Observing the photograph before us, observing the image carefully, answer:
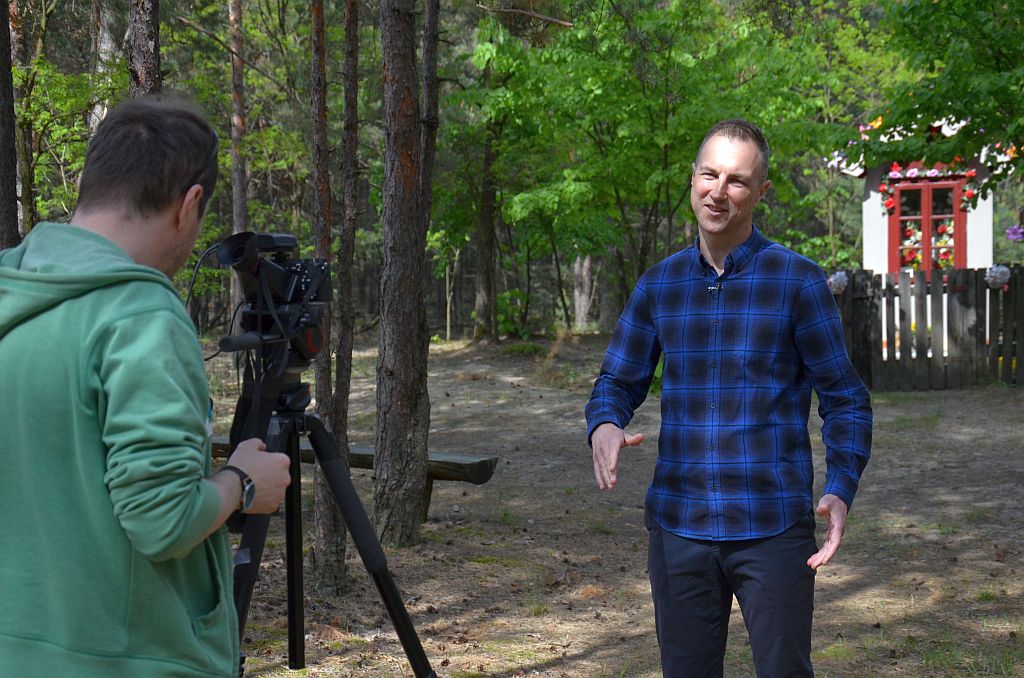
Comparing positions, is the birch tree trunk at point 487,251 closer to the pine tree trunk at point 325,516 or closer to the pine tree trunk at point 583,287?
the pine tree trunk at point 583,287

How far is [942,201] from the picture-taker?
73.3ft

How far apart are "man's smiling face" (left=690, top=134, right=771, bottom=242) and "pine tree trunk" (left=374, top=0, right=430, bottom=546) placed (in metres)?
3.39

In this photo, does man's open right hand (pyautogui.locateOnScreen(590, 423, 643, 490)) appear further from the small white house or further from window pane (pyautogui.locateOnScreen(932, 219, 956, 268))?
window pane (pyautogui.locateOnScreen(932, 219, 956, 268))

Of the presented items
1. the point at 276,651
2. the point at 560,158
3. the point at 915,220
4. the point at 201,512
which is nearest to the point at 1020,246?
the point at 915,220

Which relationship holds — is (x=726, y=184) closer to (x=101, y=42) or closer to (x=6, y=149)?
(x=6, y=149)

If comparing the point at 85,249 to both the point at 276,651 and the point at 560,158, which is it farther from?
the point at 560,158

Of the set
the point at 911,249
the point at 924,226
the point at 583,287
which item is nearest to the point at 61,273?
the point at 924,226

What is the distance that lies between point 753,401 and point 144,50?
308 centimetres

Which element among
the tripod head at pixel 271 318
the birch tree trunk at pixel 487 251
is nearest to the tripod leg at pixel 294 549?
the tripod head at pixel 271 318

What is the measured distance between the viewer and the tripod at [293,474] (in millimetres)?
2535

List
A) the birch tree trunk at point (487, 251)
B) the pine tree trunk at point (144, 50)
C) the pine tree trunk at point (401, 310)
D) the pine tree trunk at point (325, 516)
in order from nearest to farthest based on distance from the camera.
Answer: the pine tree trunk at point (144, 50) → the pine tree trunk at point (325, 516) → the pine tree trunk at point (401, 310) → the birch tree trunk at point (487, 251)

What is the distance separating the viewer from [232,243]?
2.43m

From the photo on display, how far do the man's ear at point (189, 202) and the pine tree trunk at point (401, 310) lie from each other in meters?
4.25

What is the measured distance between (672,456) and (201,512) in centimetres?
151
